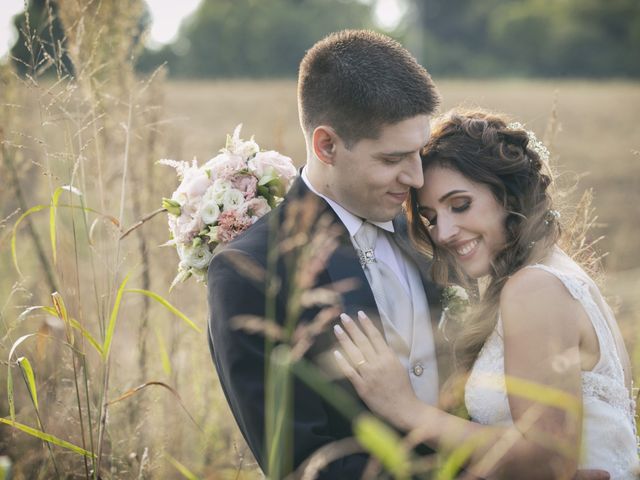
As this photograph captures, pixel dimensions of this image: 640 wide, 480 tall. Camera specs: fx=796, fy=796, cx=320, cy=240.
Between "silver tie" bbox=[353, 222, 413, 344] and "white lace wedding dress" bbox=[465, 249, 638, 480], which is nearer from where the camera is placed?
"white lace wedding dress" bbox=[465, 249, 638, 480]

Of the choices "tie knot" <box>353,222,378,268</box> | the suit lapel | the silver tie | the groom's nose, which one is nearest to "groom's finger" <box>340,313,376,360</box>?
the suit lapel

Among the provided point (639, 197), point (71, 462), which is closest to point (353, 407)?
point (71, 462)

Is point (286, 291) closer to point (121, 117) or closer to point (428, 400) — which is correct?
point (428, 400)

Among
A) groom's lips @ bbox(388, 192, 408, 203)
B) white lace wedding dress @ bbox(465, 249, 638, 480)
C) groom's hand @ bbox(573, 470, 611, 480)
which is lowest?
groom's hand @ bbox(573, 470, 611, 480)

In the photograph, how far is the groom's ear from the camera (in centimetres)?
361

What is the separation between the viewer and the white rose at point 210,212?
138 inches

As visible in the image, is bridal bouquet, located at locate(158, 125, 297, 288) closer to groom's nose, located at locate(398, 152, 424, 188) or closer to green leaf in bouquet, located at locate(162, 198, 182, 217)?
green leaf in bouquet, located at locate(162, 198, 182, 217)

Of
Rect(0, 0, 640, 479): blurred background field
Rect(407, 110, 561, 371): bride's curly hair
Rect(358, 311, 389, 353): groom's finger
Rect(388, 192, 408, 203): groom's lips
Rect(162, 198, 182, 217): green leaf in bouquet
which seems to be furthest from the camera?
Rect(162, 198, 182, 217): green leaf in bouquet

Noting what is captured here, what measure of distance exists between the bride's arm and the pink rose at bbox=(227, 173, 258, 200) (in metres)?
0.84

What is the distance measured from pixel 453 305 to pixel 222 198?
45.8 inches

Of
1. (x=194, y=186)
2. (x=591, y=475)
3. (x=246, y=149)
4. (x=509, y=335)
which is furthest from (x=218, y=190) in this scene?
(x=591, y=475)

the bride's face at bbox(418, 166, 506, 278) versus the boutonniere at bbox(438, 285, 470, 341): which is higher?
the bride's face at bbox(418, 166, 506, 278)

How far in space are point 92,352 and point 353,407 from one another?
2.46 meters

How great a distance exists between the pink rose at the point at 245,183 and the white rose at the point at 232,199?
0.15 ft
